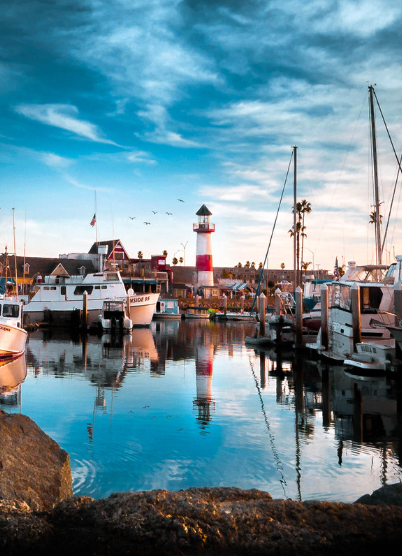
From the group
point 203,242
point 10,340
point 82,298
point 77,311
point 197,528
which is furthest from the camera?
point 203,242

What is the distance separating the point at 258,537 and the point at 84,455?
6.59 m

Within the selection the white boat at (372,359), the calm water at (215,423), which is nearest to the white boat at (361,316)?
the white boat at (372,359)

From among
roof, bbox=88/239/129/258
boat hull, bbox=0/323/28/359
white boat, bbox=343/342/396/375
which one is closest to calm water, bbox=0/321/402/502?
white boat, bbox=343/342/396/375

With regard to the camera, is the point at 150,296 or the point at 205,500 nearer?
the point at 205,500

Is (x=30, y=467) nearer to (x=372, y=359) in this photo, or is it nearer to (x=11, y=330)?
(x=372, y=359)

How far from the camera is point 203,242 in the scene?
295 feet

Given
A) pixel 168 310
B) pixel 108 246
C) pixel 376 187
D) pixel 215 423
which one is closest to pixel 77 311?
pixel 168 310

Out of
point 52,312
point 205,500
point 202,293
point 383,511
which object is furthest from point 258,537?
point 202,293

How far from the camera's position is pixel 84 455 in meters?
11.1

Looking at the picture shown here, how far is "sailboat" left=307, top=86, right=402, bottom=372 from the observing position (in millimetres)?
21797

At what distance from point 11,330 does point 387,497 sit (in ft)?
70.6

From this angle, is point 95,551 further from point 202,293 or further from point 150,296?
point 202,293

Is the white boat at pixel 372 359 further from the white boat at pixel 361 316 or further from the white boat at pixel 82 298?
the white boat at pixel 82 298

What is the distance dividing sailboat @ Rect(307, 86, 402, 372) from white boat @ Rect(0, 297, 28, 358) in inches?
555
